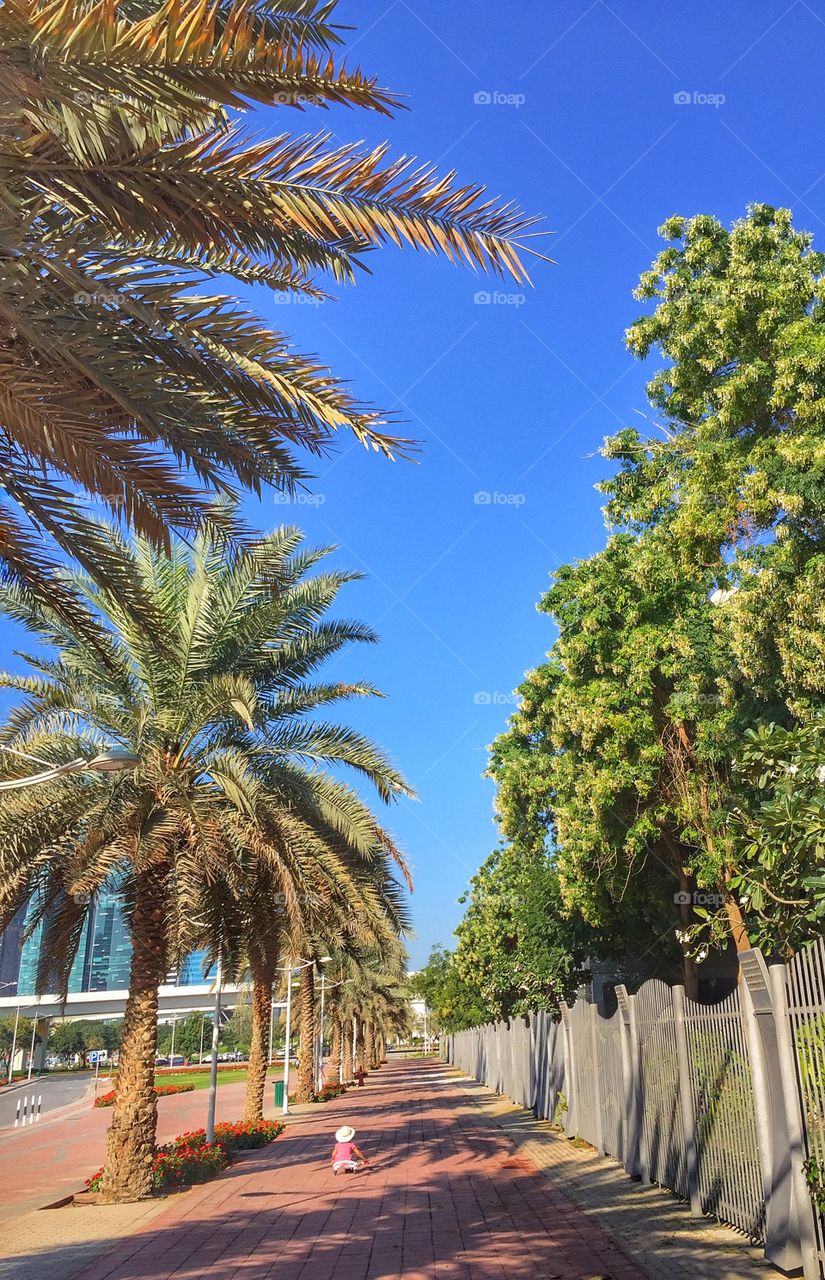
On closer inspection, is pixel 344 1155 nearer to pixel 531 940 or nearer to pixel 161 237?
pixel 531 940

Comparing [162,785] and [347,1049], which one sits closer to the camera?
[162,785]

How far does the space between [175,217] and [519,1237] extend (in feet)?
30.1

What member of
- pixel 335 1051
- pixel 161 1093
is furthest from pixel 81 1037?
pixel 335 1051

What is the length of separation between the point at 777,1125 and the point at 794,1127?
43 centimetres

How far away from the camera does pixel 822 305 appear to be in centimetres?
1377

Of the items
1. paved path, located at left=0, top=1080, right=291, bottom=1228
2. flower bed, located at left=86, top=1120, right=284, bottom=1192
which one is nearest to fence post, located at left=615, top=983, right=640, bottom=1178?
flower bed, located at left=86, top=1120, right=284, bottom=1192

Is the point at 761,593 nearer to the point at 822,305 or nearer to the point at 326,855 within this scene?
the point at 822,305

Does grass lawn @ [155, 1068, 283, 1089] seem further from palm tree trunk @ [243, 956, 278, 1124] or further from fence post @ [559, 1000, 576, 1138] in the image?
fence post @ [559, 1000, 576, 1138]

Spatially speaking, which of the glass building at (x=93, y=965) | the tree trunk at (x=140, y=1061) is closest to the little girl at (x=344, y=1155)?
the tree trunk at (x=140, y=1061)

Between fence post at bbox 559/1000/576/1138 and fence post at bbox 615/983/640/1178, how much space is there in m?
4.75

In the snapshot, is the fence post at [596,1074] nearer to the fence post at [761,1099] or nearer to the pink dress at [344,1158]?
the pink dress at [344,1158]

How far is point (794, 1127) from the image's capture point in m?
6.75

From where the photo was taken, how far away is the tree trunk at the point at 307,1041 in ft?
105

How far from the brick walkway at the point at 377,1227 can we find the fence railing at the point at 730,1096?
3.92 ft
